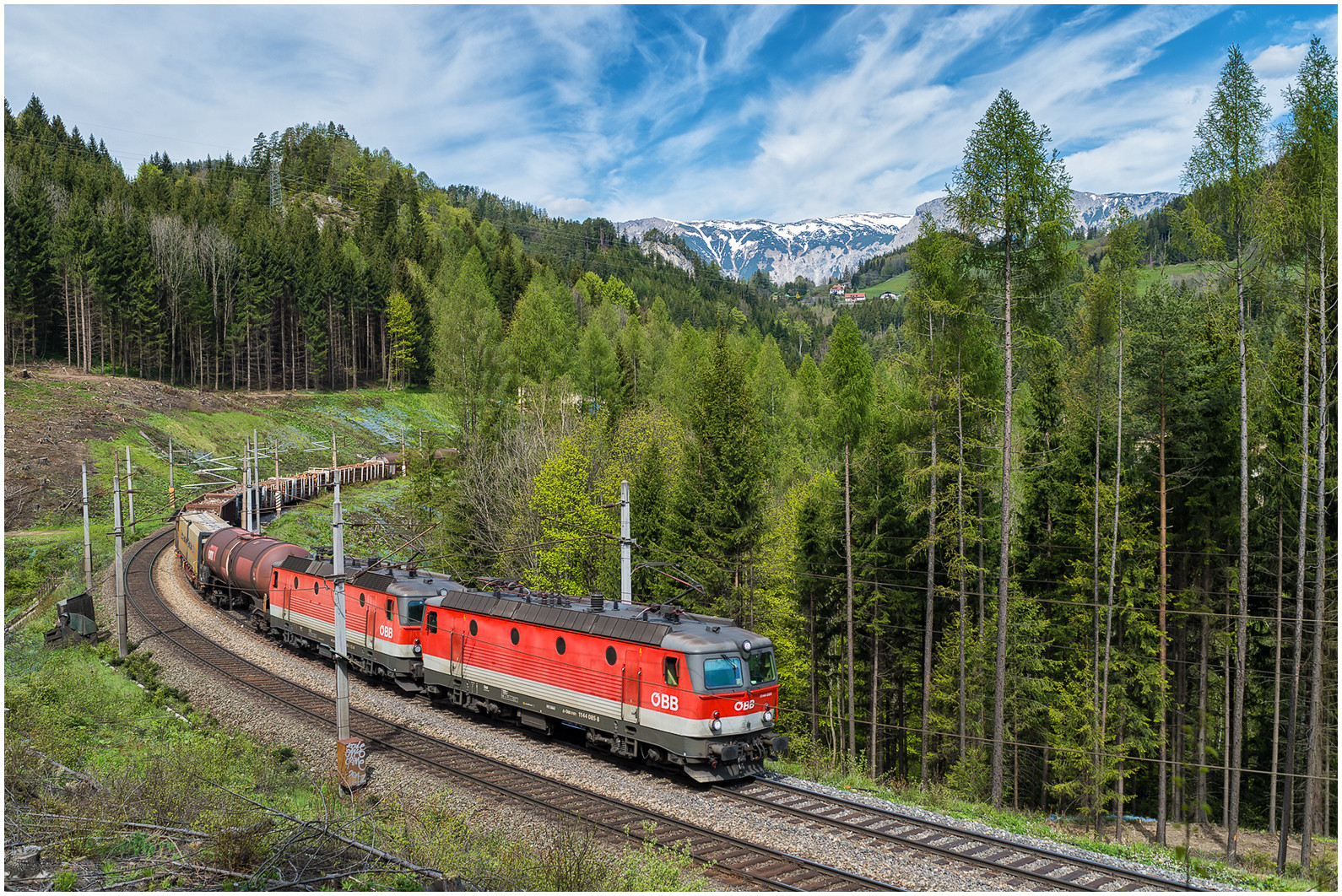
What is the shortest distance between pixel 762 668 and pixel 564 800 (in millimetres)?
5271

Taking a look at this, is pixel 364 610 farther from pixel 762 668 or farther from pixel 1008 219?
pixel 1008 219

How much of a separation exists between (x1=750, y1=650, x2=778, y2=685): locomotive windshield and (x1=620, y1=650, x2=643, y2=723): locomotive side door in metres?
2.60

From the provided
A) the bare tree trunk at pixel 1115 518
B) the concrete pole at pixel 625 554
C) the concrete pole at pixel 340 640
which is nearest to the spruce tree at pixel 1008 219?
the bare tree trunk at pixel 1115 518

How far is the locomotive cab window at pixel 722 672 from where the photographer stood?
55.4 ft

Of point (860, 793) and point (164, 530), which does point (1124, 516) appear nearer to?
point (860, 793)

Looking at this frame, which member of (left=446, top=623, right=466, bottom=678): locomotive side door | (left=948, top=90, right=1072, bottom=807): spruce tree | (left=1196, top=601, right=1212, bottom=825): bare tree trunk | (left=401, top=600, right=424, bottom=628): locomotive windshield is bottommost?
(left=1196, top=601, right=1212, bottom=825): bare tree trunk

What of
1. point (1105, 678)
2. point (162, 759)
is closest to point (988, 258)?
point (1105, 678)

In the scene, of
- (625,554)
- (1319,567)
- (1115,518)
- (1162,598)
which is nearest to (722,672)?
(625,554)

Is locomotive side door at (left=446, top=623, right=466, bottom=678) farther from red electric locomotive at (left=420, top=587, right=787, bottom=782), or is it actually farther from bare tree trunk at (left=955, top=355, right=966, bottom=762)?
bare tree trunk at (left=955, top=355, right=966, bottom=762)

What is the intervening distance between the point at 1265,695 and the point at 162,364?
277ft

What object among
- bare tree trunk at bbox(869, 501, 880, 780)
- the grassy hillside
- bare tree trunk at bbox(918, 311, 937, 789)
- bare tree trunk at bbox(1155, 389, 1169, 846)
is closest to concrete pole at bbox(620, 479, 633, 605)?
bare tree trunk at bbox(918, 311, 937, 789)

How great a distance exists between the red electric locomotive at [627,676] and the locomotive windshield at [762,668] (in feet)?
0.09

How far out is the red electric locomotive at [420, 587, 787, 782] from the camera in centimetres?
1694

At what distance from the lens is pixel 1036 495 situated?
2925cm
